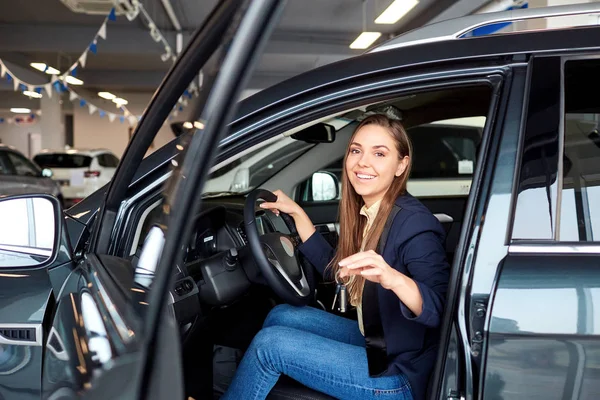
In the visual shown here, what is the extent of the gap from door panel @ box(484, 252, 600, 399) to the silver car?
9.37 meters

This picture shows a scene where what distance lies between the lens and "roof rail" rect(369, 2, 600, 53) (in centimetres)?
157

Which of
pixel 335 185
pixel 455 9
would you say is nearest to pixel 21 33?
pixel 455 9

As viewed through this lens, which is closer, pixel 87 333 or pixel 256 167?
pixel 87 333

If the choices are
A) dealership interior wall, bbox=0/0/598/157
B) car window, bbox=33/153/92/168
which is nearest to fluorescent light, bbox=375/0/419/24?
dealership interior wall, bbox=0/0/598/157

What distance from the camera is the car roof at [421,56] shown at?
4.82ft

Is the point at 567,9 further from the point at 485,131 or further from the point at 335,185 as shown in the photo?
the point at 335,185

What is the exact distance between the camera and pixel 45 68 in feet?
38.6

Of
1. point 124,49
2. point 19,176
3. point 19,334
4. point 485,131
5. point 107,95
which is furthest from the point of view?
point 107,95

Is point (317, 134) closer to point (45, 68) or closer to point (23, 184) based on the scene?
point (23, 184)

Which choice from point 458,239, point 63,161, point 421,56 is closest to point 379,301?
point 458,239

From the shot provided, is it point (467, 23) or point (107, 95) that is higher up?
point (107, 95)

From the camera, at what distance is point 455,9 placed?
10.8 meters

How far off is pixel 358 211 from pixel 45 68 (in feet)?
37.3

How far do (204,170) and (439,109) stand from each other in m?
1.93
